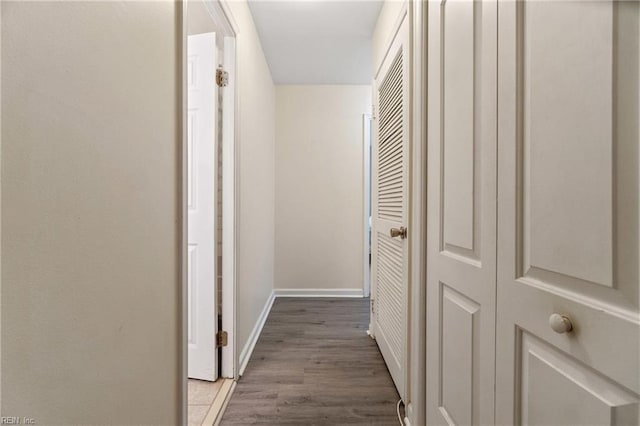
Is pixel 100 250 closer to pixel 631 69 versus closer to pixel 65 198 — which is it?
pixel 65 198

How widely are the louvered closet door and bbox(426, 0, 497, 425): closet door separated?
11.4 inches

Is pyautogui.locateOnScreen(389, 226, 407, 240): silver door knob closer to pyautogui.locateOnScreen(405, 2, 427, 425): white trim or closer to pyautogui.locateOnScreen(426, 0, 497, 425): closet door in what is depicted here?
pyautogui.locateOnScreen(405, 2, 427, 425): white trim

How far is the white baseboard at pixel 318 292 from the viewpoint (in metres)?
3.59

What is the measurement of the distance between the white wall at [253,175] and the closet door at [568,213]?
152 cm

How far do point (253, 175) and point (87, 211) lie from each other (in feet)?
5.94

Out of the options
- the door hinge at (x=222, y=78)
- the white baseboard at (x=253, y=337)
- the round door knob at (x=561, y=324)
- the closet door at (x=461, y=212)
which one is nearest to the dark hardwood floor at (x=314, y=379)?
the white baseboard at (x=253, y=337)

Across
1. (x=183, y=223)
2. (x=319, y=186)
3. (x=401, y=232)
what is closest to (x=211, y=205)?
(x=183, y=223)

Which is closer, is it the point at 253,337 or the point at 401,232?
the point at 401,232

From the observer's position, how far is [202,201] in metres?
1.75

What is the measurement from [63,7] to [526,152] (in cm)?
103

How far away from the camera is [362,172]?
360 cm

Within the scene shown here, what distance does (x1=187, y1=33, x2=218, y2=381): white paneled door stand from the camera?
1741 millimetres

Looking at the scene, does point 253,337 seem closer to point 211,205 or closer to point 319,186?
point 211,205

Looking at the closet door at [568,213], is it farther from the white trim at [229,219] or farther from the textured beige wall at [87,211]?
the white trim at [229,219]
